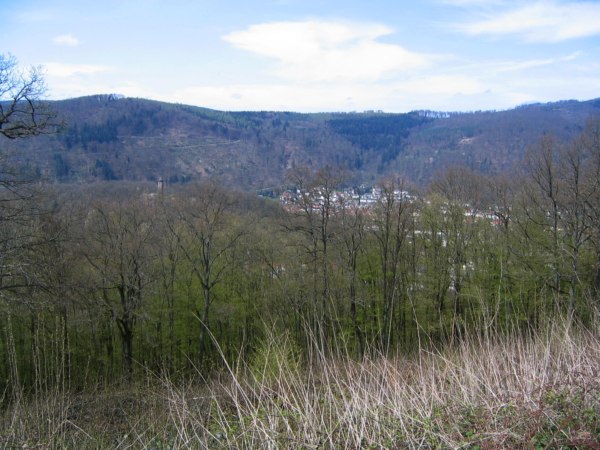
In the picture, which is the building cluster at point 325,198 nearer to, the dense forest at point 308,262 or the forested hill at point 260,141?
the dense forest at point 308,262

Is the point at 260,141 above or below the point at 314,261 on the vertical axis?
above

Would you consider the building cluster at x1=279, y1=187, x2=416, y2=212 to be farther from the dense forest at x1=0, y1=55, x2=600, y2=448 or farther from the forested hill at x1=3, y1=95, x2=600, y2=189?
the forested hill at x1=3, y1=95, x2=600, y2=189

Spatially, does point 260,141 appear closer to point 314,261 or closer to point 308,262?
point 308,262

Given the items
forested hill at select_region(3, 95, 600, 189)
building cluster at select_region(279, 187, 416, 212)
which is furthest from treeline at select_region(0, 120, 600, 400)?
forested hill at select_region(3, 95, 600, 189)

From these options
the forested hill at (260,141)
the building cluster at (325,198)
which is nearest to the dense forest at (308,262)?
the building cluster at (325,198)

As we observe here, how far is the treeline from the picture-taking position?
15.6 metres

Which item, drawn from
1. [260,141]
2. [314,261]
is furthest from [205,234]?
[260,141]

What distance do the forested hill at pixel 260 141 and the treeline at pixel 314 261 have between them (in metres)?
54.4

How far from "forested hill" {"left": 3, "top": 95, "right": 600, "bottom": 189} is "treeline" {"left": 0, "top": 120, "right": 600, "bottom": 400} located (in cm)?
5437

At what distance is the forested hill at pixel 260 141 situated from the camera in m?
87.9

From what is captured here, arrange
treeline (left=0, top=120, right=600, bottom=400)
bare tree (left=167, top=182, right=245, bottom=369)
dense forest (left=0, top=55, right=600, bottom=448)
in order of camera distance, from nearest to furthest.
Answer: dense forest (left=0, top=55, right=600, bottom=448), treeline (left=0, top=120, right=600, bottom=400), bare tree (left=167, top=182, right=245, bottom=369)

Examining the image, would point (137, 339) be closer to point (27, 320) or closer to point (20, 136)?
point (27, 320)

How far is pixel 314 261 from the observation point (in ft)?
55.9

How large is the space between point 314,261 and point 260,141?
11383 centimetres
